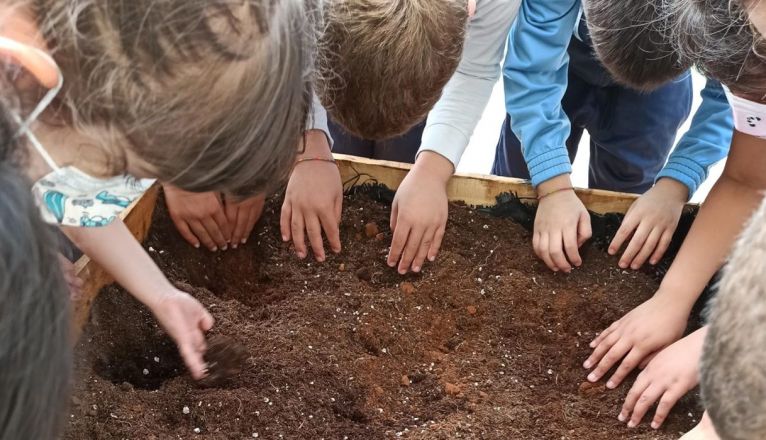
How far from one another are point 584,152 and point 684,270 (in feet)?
4.63

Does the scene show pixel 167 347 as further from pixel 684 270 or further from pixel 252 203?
pixel 684 270

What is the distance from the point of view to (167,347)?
4.33 ft

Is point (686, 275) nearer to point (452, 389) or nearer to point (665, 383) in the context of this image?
point (665, 383)

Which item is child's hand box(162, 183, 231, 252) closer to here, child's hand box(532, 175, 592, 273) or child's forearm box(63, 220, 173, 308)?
child's forearm box(63, 220, 173, 308)

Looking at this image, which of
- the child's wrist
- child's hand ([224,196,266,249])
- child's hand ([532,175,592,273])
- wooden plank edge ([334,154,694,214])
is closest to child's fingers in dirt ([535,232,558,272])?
child's hand ([532,175,592,273])

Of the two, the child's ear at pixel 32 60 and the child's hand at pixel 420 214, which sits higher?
the child's ear at pixel 32 60

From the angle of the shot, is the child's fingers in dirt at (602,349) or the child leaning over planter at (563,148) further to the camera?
the child leaning over planter at (563,148)

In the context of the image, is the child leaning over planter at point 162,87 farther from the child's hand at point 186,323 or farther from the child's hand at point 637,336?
the child's hand at point 637,336

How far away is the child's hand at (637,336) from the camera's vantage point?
1.30 m

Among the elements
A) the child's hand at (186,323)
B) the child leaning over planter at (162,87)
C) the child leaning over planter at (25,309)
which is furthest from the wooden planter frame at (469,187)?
the child leaning over planter at (25,309)

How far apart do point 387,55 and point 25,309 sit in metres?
0.62

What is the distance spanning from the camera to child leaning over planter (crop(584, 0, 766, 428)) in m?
1.09

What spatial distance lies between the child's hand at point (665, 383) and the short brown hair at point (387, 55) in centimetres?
60

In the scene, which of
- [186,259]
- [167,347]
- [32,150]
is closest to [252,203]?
[186,259]
